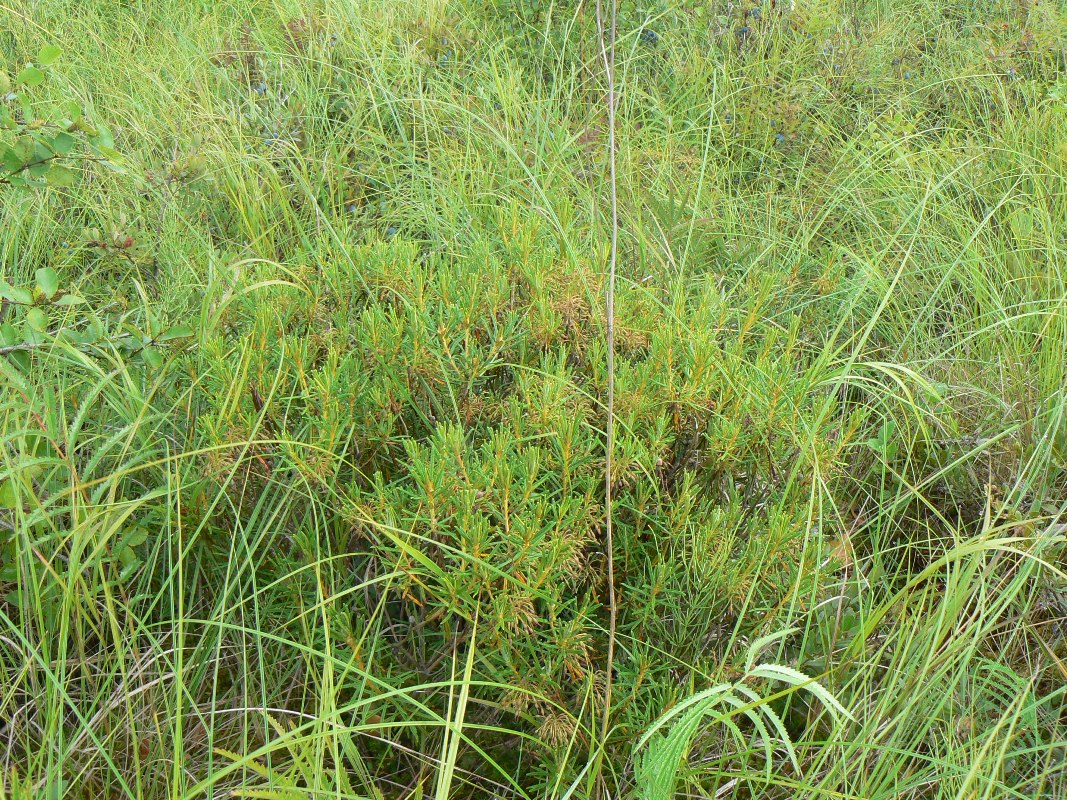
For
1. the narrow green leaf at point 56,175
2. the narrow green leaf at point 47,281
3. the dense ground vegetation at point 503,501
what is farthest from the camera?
the narrow green leaf at point 56,175

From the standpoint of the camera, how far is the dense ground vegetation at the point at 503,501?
1397mm

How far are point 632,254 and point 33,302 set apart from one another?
142 cm

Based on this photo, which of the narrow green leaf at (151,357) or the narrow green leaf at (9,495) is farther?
the narrow green leaf at (151,357)

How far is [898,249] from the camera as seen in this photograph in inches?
109

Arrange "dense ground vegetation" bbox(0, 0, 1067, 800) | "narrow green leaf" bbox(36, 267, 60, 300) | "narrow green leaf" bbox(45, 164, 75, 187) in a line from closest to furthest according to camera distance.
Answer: "dense ground vegetation" bbox(0, 0, 1067, 800)
"narrow green leaf" bbox(36, 267, 60, 300)
"narrow green leaf" bbox(45, 164, 75, 187)

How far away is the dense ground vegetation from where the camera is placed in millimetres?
1397

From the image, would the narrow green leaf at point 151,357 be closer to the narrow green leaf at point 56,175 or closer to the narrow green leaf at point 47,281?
the narrow green leaf at point 47,281

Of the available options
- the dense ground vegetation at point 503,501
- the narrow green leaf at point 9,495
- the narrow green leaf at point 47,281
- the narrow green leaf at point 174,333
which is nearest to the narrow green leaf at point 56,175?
the dense ground vegetation at point 503,501

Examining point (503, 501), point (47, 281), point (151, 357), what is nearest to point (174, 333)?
point (151, 357)

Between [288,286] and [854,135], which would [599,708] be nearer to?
[288,286]

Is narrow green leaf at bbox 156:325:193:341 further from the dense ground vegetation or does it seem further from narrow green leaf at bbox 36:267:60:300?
narrow green leaf at bbox 36:267:60:300

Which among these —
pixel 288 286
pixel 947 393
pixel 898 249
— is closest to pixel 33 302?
pixel 288 286

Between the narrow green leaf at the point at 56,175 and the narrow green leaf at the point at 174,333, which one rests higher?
the narrow green leaf at the point at 56,175

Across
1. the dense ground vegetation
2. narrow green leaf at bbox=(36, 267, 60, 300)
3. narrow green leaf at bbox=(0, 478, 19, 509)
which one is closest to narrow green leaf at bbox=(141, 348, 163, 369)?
the dense ground vegetation
